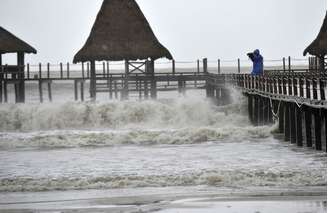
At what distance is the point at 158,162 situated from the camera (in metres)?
21.1

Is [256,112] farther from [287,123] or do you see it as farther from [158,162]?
[158,162]

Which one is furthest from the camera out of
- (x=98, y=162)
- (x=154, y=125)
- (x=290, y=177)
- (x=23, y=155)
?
(x=154, y=125)

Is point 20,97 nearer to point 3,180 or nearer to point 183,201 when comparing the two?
point 3,180

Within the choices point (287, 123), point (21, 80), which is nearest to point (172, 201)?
point (287, 123)

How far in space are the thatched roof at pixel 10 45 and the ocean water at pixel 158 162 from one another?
7737 mm

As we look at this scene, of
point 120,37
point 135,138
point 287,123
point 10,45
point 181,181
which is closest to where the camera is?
point 181,181

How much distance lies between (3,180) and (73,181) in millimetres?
1469

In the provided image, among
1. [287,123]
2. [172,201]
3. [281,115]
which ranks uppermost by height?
[281,115]

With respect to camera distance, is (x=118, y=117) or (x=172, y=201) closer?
(x=172, y=201)

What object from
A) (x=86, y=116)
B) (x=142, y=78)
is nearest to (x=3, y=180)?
(x=86, y=116)

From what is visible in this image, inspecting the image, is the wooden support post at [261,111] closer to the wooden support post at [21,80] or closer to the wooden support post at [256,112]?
the wooden support post at [256,112]

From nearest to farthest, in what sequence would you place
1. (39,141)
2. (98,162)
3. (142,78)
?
(98,162), (39,141), (142,78)

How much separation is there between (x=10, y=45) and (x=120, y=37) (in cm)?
527

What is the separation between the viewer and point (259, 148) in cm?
2441
